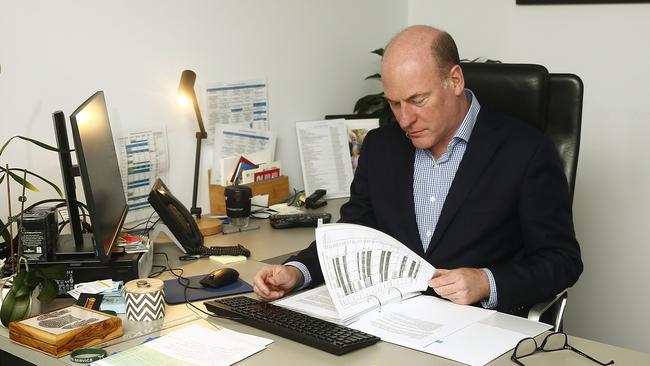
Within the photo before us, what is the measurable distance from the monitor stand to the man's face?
87 cm

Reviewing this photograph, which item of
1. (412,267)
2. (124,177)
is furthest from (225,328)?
(124,177)

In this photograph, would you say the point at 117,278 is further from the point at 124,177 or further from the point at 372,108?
the point at 372,108

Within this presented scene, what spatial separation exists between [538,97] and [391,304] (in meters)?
0.80

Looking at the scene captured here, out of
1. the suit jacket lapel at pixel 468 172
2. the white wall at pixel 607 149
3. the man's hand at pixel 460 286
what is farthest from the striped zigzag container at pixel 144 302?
the white wall at pixel 607 149

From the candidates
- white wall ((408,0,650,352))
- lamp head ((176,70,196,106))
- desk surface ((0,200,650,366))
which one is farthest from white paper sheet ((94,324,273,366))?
white wall ((408,0,650,352))

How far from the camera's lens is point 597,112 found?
3.13 meters

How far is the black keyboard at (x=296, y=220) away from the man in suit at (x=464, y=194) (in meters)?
0.52

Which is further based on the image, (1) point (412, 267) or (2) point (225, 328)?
(1) point (412, 267)

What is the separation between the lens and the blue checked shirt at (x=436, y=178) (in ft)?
6.91

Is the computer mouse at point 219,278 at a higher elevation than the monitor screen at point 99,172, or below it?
below

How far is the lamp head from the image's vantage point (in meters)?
2.61

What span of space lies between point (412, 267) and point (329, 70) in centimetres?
163

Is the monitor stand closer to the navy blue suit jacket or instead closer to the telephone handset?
the telephone handset

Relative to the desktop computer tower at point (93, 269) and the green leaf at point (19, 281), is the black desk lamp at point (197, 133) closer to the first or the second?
the desktop computer tower at point (93, 269)
